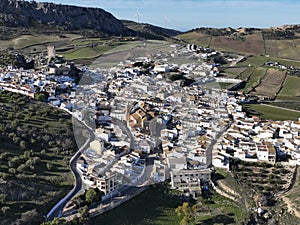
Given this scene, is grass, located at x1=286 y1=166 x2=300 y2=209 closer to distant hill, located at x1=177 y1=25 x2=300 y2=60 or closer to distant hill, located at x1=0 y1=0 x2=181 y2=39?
distant hill, located at x1=177 y1=25 x2=300 y2=60

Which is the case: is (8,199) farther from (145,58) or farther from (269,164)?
(145,58)

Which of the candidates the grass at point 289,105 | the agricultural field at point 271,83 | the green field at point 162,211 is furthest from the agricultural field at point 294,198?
the agricultural field at point 271,83

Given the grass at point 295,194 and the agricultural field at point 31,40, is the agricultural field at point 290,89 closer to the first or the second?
the grass at point 295,194

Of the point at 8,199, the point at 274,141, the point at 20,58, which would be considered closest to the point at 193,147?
the point at 274,141

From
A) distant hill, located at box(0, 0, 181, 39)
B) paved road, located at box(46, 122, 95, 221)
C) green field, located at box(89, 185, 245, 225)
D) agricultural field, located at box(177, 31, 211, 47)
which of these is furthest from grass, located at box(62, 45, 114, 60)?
green field, located at box(89, 185, 245, 225)

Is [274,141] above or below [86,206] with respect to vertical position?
Result: above
